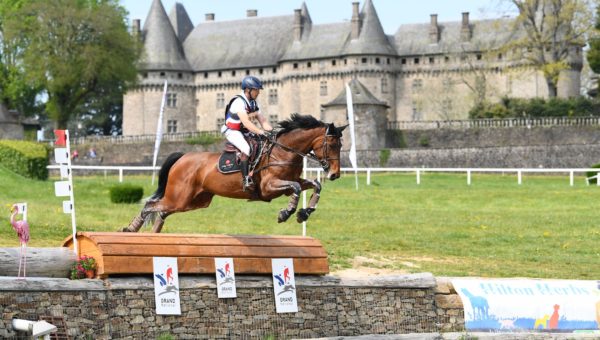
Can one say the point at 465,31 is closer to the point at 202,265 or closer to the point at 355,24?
the point at 355,24

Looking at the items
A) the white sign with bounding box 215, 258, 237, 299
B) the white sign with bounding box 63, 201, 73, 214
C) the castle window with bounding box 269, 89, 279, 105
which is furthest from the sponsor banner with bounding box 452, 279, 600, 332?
the castle window with bounding box 269, 89, 279, 105

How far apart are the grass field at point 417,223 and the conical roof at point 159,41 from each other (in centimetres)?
6177

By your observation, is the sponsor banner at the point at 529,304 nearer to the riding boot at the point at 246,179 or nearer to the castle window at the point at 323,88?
the riding boot at the point at 246,179

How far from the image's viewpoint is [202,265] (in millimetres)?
16391

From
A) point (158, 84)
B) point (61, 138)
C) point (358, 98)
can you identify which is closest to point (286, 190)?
point (61, 138)

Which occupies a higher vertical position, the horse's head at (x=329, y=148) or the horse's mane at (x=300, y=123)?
the horse's mane at (x=300, y=123)

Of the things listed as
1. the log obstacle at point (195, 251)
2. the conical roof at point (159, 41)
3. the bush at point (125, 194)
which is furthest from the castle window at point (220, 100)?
the log obstacle at point (195, 251)

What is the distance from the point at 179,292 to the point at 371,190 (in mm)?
25891

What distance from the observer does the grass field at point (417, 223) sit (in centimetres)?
2444

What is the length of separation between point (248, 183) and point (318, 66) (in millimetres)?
84861

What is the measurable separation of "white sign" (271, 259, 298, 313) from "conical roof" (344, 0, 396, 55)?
270ft

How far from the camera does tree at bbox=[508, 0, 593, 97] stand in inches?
3243

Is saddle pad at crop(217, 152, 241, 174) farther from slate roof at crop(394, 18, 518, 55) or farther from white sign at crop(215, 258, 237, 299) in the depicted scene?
slate roof at crop(394, 18, 518, 55)

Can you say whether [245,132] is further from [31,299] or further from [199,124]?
[199,124]
